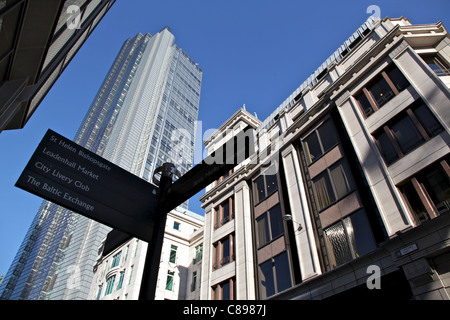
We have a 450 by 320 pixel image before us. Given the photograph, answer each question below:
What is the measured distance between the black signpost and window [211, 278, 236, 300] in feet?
58.8

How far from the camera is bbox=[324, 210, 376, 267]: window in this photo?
14406mm

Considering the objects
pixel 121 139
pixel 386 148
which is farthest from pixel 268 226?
pixel 121 139

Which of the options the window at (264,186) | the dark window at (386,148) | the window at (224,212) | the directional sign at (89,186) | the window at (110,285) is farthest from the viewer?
the window at (110,285)

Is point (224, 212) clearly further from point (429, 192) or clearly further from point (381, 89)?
point (429, 192)

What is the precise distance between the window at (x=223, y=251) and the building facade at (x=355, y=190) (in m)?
0.10

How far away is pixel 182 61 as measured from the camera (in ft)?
528

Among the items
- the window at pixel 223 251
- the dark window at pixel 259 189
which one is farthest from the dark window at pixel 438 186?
the window at pixel 223 251

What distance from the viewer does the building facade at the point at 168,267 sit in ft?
109

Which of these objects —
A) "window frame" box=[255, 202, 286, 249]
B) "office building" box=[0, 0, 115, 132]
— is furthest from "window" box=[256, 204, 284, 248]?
"office building" box=[0, 0, 115, 132]

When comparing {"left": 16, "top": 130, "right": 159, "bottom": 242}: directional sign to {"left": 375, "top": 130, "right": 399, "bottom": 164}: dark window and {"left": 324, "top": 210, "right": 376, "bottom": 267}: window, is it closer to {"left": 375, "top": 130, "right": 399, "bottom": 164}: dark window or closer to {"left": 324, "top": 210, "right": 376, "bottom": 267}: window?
{"left": 324, "top": 210, "right": 376, "bottom": 267}: window

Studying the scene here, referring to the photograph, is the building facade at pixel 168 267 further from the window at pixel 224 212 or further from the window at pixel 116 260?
the window at pixel 224 212

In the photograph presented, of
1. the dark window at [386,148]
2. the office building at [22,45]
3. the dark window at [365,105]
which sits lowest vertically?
the office building at [22,45]

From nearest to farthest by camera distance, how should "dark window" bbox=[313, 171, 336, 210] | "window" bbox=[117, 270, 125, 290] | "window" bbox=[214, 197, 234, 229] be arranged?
1. "dark window" bbox=[313, 171, 336, 210]
2. "window" bbox=[214, 197, 234, 229]
3. "window" bbox=[117, 270, 125, 290]

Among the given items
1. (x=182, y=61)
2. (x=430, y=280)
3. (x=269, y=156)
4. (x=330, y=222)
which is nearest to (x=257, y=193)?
(x=269, y=156)
